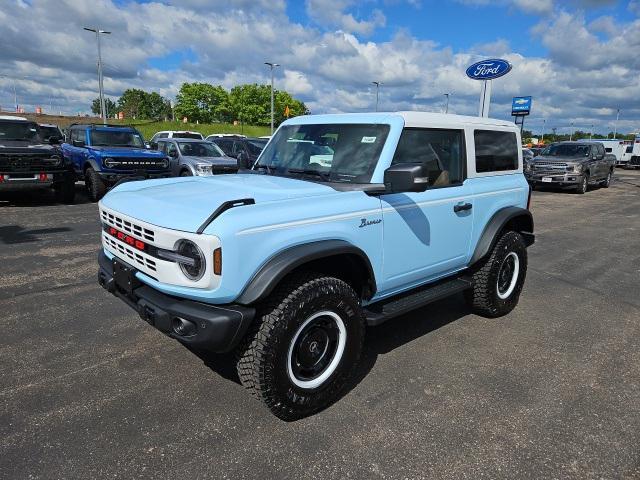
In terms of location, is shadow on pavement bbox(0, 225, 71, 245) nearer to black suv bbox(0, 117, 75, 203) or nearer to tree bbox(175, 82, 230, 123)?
black suv bbox(0, 117, 75, 203)

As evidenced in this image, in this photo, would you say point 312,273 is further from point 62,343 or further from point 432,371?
point 62,343

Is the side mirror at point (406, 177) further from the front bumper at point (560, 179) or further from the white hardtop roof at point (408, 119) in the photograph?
the front bumper at point (560, 179)

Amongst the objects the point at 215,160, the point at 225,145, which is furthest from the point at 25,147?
the point at 225,145

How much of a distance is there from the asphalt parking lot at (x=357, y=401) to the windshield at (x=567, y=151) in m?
14.7

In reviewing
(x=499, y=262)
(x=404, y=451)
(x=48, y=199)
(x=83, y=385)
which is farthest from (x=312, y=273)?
(x=48, y=199)

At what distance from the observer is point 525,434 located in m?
2.76

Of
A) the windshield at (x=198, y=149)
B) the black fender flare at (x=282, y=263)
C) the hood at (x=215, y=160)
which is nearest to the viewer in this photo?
the black fender flare at (x=282, y=263)

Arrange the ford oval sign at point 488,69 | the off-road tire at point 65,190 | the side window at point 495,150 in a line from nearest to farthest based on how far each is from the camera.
→ the side window at point 495,150 → the off-road tire at point 65,190 → the ford oval sign at point 488,69

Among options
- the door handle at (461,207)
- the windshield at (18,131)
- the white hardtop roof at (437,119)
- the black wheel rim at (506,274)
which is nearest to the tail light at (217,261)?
the white hardtop roof at (437,119)

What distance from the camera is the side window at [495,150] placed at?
13.7 ft

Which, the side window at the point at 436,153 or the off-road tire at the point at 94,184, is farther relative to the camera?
the off-road tire at the point at 94,184

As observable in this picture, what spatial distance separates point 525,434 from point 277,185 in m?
2.29

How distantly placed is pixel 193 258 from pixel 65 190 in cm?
996

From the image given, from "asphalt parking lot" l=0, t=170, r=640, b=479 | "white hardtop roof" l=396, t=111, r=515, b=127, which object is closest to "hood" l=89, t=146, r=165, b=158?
"asphalt parking lot" l=0, t=170, r=640, b=479
